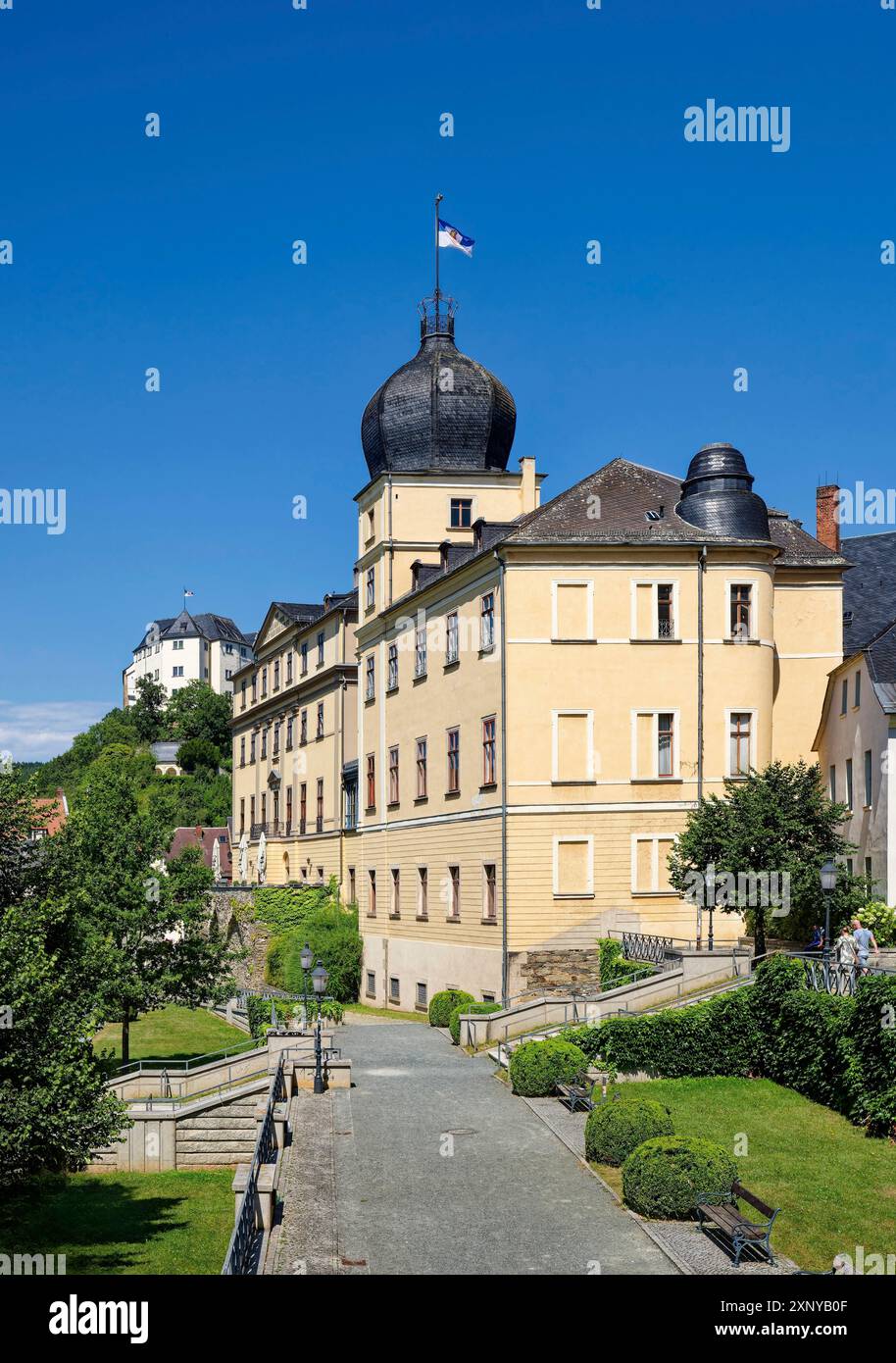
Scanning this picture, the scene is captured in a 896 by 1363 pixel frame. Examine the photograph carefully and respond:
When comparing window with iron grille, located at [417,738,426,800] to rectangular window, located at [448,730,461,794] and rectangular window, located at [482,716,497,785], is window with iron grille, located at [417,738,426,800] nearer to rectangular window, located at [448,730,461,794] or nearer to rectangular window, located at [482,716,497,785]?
rectangular window, located at [448,730,461,794]

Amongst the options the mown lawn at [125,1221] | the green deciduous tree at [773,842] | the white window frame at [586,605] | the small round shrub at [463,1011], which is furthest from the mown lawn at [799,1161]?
the white window frame at [586,605]

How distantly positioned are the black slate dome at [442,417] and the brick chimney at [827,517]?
442 inches

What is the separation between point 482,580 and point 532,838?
7.84m

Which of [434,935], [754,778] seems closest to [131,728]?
[434,935]

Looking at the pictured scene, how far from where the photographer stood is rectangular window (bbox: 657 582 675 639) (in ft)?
135

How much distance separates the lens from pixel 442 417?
52156 millimetres

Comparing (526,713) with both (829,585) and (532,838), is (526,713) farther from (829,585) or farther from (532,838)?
(829,585)

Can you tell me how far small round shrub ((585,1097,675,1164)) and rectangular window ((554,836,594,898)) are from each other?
17.0m

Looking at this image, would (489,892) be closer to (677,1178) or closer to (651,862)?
(651,862)

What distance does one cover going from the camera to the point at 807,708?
43656mm

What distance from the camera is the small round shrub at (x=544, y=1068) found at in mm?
28438

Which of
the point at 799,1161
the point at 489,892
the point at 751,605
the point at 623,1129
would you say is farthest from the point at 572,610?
the point at 799,1161

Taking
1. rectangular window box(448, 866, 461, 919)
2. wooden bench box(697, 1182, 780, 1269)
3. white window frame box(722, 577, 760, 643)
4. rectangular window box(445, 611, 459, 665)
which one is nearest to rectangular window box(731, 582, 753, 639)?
white window frame box(722, 577, 760, 643)
